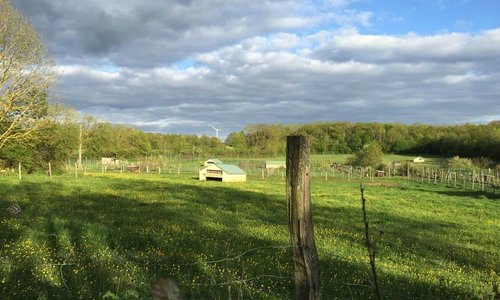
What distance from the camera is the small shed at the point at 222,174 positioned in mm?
51594

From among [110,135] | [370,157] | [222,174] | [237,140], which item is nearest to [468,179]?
[370,157]

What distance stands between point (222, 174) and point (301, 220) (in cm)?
4776

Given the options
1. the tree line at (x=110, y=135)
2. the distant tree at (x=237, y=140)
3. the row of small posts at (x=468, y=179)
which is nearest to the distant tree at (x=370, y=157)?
the row of small posts at (x=468, y=179)

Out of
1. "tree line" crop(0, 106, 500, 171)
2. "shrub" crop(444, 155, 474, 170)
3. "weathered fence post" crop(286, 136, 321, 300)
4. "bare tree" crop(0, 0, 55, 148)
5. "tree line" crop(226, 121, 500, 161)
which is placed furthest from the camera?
"tree line" crop(226, 121, 500, 161)

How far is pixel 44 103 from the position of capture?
32.9 meters

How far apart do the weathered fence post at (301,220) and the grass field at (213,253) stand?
25.8 inches

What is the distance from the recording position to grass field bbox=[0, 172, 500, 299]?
7082mm

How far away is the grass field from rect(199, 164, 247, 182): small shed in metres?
31.0

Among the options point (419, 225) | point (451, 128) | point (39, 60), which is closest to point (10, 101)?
point (39, 60)

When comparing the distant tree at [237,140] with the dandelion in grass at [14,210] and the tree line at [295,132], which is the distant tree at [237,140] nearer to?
the tree line at [295,132]

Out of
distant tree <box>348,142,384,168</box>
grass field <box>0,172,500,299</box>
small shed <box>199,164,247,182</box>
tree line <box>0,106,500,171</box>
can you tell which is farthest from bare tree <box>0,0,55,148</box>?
distant tree <box>348,142,384,168</box>

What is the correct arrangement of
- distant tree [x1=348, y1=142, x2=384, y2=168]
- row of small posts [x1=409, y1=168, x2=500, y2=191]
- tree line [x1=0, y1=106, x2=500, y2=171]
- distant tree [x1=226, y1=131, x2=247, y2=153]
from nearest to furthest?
row of small posts [x1=409, y1=168, x2=500, y2=191], distant tree [x1=348, y1=142, x2=384, y2=168], tree line [x1=0, y1=106, x2=500, y2=171], distant tree [x1=226, y1=131, x2=247, y2=153]

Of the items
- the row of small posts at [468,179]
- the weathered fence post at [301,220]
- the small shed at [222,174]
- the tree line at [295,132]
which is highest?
the tree line at [295,132]

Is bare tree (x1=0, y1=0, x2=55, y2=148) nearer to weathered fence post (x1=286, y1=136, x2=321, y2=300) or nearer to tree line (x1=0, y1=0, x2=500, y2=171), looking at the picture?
tree line (x1=0, y1=0, x2=500, y2=171)
